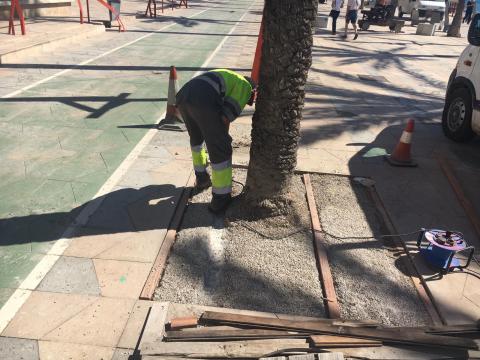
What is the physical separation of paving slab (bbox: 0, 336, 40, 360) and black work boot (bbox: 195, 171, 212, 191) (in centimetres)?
258

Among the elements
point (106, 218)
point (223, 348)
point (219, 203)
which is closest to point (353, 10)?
A: point (219, 203)

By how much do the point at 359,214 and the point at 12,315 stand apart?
3.67 m

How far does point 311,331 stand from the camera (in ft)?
9.85

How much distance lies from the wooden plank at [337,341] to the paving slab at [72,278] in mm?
1806

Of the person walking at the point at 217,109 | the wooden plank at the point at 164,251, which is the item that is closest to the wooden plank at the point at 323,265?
→ the person walking at the point at 217,109

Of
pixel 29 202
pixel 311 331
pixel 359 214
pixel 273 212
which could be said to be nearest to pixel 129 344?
pixel 311 331

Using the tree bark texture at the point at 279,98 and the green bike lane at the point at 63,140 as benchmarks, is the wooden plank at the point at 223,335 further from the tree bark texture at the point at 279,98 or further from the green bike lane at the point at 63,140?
the tree bark texture at the point at 279,98

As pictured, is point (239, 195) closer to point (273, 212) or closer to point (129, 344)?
point (273, 212)

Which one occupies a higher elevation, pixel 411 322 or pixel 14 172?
pixel 14 172

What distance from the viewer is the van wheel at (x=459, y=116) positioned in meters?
6.88

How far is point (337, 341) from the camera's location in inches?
113

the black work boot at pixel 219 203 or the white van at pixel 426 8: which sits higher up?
the white van at pixel 426 8

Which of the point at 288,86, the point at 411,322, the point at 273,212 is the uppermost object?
the point at 288,86

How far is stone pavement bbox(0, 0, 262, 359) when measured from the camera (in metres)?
3.12
